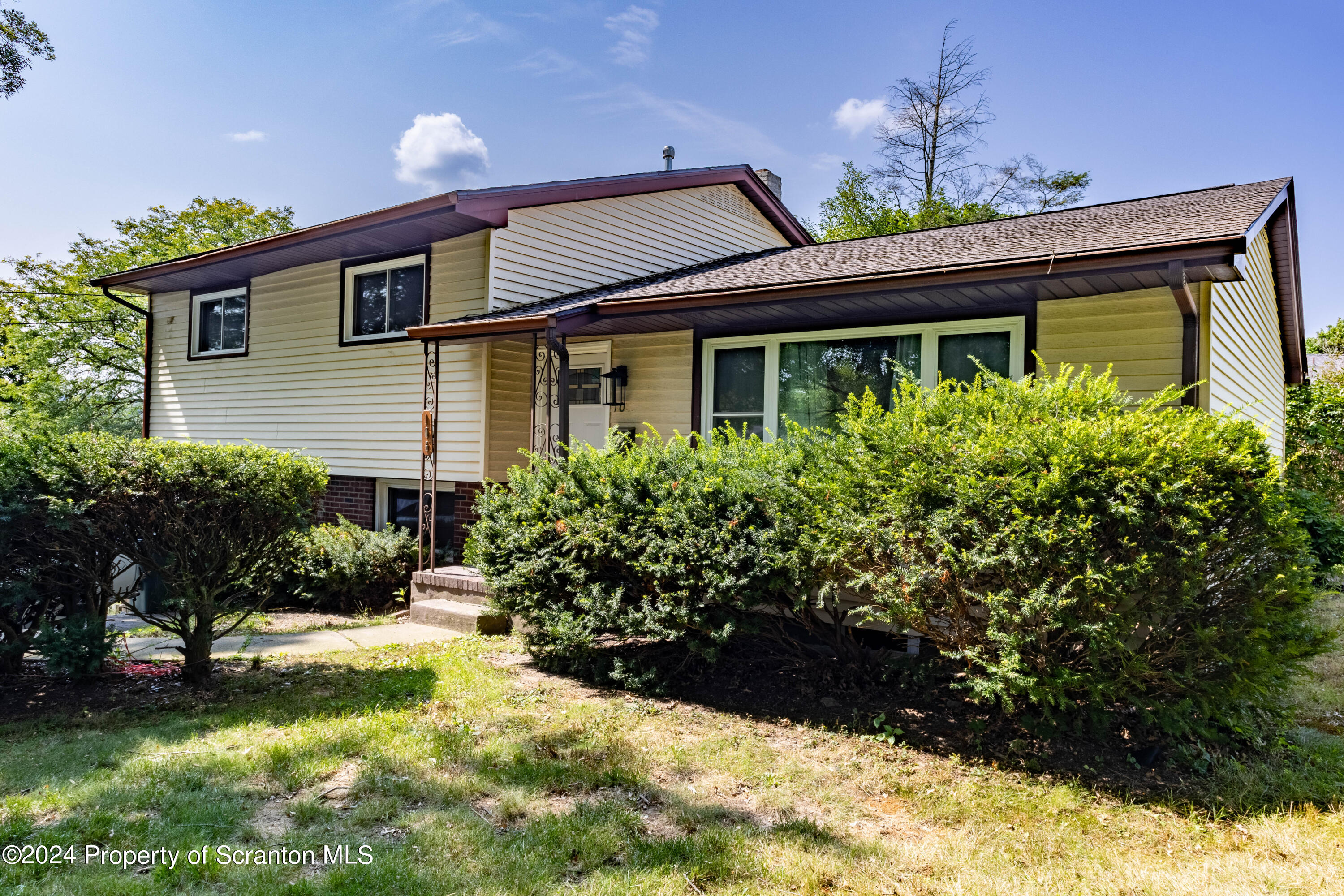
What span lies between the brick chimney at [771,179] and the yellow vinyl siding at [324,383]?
6.88 m

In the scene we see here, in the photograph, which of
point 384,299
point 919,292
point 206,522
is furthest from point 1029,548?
point 384,299

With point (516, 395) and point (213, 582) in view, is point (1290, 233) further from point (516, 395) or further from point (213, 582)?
point (213, 582)

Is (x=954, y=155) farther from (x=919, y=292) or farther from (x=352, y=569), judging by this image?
(x=352, y=569)

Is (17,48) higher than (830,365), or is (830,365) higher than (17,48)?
(17,48)

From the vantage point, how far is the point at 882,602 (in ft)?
14.2

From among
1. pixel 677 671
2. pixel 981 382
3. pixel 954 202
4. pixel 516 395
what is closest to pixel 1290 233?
pixel 981 382

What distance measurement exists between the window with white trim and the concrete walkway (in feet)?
12.4

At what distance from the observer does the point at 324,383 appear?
11.7 m

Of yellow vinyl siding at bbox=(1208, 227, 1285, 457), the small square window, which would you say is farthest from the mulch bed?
yellow vinyl siding at bbox=(1208, 227, 1285, 457)

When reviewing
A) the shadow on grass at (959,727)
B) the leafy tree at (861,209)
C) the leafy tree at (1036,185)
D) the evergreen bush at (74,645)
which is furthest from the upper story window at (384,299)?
the leafy tree at (1036,185)

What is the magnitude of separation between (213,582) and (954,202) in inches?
910

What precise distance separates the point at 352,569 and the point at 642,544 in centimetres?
528

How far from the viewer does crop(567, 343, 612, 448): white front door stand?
9.55 metres

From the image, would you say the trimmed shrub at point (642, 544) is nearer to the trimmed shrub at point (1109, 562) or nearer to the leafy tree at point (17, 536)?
the trimmed shrub at point (1109, 562)
